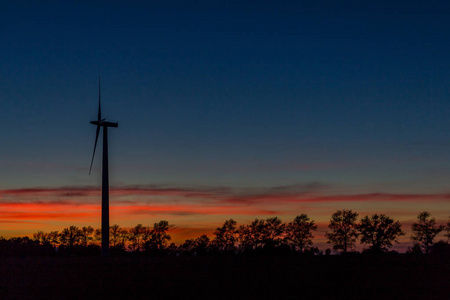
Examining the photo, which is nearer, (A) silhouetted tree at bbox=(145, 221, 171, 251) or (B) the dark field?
(B) the dark field

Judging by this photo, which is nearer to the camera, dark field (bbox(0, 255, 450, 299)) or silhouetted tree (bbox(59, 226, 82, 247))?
dark field (bbox(0, 255, 450, 299))

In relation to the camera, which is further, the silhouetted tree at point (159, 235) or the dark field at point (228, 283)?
the silhouetted tree at point (159, 235)

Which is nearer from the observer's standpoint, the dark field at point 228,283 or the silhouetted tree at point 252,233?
the dark field at point 228,283

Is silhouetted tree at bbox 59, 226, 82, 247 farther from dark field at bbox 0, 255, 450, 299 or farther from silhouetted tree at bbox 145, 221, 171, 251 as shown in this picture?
dark field at bbox 0, 255, 450, 299

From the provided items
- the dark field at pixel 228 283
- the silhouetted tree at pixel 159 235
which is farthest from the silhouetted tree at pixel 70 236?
the dark field at pixel 228 283

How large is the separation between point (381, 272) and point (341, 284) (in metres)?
12.1

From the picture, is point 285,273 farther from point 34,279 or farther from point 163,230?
point 163,230

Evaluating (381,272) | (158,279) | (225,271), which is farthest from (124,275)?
(381,272)

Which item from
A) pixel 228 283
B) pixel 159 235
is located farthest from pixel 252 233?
pixel 228 283

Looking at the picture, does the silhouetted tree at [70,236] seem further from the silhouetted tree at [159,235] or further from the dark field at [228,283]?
the dark field at [228,283]

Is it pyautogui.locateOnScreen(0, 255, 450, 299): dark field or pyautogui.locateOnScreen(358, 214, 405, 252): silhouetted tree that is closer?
pyautogui.locateOnScreen(0, 255, 450, 299): dark field

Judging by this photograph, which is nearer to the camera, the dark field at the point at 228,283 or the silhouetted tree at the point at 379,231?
the dark field at the point at 228,283

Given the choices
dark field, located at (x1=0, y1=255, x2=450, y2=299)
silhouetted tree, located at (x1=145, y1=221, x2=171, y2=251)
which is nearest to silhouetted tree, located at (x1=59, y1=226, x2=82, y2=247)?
silhouetted tree, located at (x1=145, y1=221, x2=171, y2=251)

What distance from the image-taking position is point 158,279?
4506 cm
